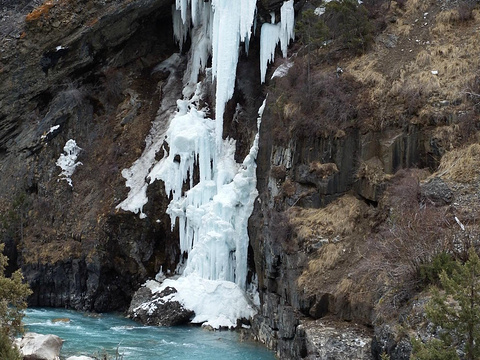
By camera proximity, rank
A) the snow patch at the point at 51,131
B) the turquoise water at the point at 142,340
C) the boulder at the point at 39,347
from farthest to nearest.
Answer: the snow patch at the point at 51,131 → the turquoise water at the point at 142,340 → the boulder at the point at 39,347

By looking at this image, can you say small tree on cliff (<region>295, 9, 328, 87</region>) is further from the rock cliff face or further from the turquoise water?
the rock cliff face

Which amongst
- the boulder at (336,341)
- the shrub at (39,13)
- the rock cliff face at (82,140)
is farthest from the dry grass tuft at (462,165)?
the shrub at (39,13)

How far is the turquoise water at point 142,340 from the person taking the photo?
19094mm

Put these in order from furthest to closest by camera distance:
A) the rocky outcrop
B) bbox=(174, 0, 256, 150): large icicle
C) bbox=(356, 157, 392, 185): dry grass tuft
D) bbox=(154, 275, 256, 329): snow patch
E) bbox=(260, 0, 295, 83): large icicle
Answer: bbox=(260, 0, 295, 83): large icicle
bbox=(174, 0, 256, 150): large icicle
the rocky outcrop
bbox=(154, 275, 256, 329): snow patch
bbox=(356, 157, 392, 185): dry grass tuft

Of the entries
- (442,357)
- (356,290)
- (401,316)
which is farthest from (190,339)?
(442,357)

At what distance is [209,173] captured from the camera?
29.0 m

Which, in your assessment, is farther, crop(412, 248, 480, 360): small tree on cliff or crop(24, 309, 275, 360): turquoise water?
crop(24, 309, 275, 360): turquoise water

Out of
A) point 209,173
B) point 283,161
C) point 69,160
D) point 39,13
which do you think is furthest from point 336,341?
point 39,13

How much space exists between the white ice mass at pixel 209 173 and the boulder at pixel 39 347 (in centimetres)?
825

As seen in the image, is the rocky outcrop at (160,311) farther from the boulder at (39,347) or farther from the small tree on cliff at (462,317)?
the small tree on cliff at (462,317)

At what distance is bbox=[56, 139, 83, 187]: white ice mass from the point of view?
116 ft

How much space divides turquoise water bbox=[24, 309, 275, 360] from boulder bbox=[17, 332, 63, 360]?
183 centimetres

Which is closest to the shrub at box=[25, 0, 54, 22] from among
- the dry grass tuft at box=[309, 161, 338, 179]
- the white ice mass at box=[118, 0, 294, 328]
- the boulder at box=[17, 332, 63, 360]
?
the white ice mass at box=[118, 0, 294, 328]

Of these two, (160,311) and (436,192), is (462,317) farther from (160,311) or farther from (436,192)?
(160,311)
